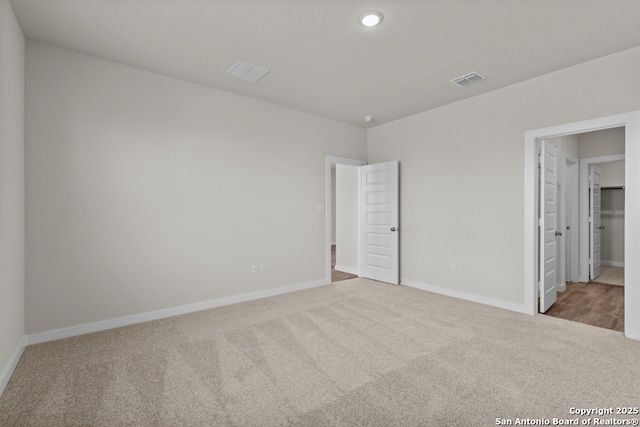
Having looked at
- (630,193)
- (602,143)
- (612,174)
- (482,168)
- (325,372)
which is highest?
(602,143)

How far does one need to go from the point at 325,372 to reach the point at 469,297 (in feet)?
9.13

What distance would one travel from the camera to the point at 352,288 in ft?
15.9

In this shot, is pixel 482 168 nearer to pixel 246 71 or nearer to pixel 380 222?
pixel 380 222

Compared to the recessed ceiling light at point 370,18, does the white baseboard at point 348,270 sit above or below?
below

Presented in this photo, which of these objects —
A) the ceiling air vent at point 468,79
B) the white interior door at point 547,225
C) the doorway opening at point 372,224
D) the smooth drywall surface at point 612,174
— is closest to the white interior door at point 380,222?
the doorway opening at point 372,224

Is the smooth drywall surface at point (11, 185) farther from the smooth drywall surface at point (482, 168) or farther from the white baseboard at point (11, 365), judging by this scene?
the smooth drywall surface at point (482, 168)

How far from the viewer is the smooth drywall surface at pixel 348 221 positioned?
615 centimetres

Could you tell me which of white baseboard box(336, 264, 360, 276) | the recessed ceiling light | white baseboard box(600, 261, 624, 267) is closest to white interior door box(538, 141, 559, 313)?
the recessed ceiling light

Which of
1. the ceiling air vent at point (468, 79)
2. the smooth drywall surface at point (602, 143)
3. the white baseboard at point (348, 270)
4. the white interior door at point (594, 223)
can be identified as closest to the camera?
the ceiling air vent at point (468, 79)

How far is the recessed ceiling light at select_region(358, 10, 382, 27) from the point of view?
2.38 metres

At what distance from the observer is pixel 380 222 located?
5.30 metres

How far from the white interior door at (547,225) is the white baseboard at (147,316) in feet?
10.6

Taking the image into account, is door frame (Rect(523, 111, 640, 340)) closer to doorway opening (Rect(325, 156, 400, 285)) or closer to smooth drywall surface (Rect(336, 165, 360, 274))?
doorway opening (Rect(325, 156, 400, 285))

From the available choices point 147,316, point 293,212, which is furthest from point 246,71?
point 147,316
